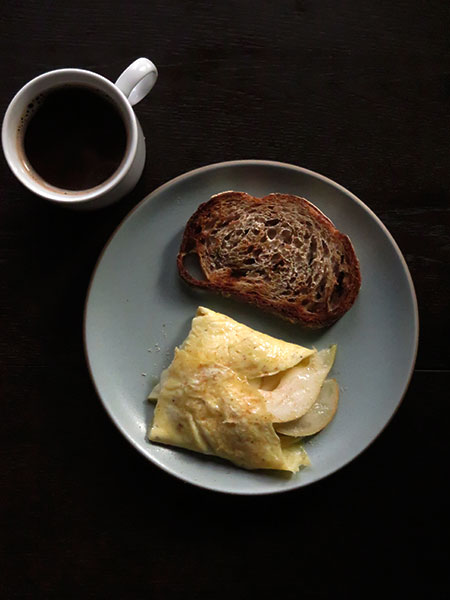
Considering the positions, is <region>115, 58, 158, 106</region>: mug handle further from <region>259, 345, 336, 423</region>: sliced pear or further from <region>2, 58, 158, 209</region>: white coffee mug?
<region>259, 345, 336, 423</region>: sliced pear

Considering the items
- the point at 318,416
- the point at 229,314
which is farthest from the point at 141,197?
the point at 318,416

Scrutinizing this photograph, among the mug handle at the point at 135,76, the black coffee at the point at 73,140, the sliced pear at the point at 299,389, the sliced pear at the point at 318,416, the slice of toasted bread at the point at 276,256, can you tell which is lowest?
the sliced pear at the point at 318,416

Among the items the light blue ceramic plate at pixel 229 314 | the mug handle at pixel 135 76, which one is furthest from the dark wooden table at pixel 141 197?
the mug handle at pixel 135 76

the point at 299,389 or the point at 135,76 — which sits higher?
the point at 135,76

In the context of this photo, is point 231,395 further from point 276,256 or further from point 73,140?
point 73,140

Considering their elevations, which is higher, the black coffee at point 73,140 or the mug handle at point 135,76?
the mug handle at point 135,76

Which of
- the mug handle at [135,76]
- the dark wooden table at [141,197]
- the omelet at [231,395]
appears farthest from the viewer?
the dark wooden table at [141,197]

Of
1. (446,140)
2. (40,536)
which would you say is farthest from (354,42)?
(40,536)

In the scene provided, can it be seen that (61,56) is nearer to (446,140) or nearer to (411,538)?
(446,140)

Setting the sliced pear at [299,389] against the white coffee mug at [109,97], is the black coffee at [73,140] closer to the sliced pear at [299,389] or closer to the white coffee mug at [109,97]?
the white coffee mug at [109,97]
